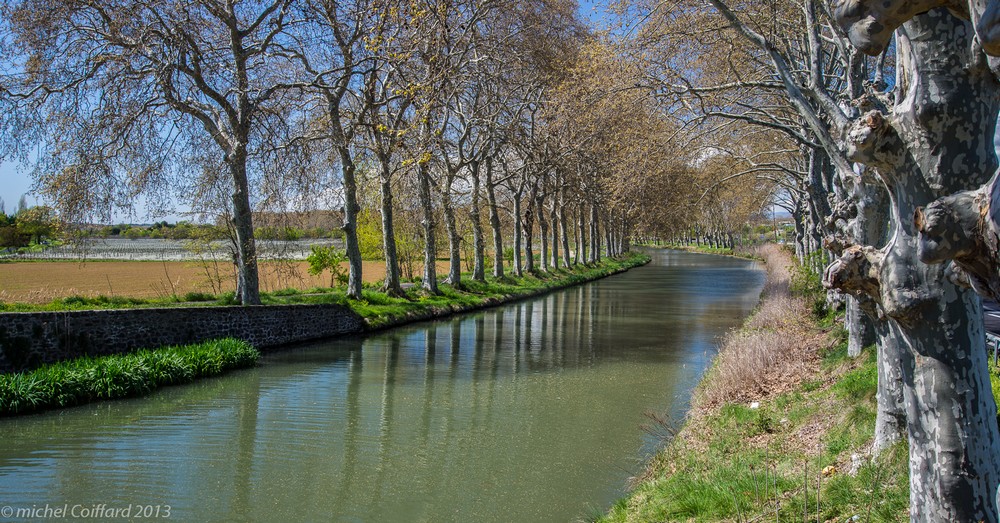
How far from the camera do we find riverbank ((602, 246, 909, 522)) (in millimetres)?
6230

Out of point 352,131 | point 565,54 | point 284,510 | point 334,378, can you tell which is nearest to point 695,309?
point 565,54

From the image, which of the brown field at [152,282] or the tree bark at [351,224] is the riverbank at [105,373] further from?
the brown field at [152,282]

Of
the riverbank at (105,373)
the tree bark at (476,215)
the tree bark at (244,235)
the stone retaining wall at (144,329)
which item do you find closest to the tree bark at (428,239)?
the tree bark at (476,215)

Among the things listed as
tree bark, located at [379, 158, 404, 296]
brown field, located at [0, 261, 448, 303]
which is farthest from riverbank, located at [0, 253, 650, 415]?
brown field, located at [0, 261, 448, 303]

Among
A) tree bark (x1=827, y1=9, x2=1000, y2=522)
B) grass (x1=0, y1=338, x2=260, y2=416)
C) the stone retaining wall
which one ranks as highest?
tree bark (x1=827, y1=9, x2=1000, y2=522)

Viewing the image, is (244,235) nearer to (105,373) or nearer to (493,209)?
(105,373)

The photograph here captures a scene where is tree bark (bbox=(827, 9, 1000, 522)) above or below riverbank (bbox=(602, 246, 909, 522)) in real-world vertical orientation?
above

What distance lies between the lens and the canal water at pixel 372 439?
28.7 ft

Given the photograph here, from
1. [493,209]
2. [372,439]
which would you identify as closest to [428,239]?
[493,209]

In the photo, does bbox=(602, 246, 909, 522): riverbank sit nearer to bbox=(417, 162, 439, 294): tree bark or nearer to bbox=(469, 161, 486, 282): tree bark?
bbox=(417, 162, 439, 294): tree bark

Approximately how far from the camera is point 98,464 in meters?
10.2

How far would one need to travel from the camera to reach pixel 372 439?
11484 millimetres

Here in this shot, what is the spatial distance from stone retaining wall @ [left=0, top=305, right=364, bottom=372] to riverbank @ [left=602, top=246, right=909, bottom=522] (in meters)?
12.1

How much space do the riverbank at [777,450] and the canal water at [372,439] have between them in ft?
3.20
